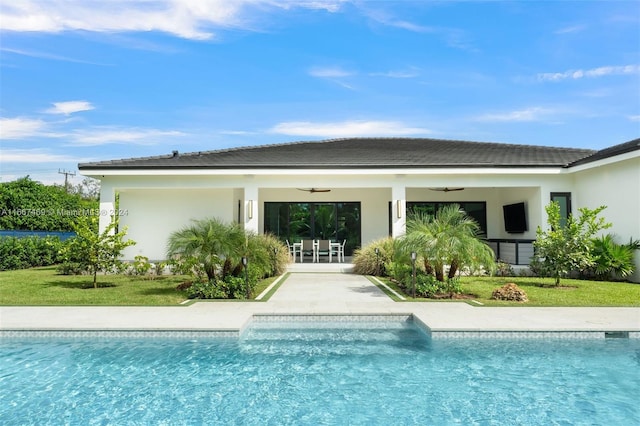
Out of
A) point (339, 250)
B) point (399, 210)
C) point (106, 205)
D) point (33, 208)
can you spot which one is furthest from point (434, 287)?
point (33, 208)

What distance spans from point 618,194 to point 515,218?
14.2 feet

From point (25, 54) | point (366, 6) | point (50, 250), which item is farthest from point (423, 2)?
point (50, 250)

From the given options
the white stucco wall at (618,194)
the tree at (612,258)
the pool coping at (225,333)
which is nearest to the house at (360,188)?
Result: the white stucco wall at (618,194)

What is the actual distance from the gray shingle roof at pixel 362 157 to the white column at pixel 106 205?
1026 mm

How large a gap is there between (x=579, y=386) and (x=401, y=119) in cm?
2178

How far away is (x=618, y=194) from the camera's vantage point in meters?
13.9

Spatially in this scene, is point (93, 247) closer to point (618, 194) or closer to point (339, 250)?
point (339, 250)

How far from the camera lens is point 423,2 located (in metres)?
13.4

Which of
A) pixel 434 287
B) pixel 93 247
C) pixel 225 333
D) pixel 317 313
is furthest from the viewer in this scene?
pixel 93 247

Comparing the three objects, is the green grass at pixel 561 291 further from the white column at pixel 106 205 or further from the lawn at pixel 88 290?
the white column at pixel 106 205

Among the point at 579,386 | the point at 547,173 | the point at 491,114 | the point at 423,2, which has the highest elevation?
the point at 423,2

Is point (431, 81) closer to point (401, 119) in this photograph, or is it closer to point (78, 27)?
point (401, 119)

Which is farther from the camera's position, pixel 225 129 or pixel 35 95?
pixel 225 129

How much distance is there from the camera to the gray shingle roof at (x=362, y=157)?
15766 millimetres
